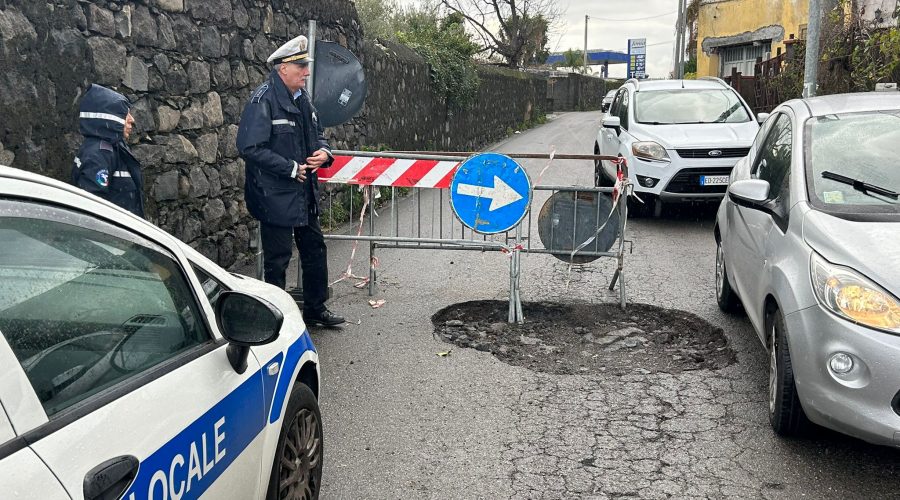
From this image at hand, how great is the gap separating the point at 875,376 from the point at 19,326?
3308 mm

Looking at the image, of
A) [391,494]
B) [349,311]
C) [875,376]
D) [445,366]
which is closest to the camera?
[875,376]

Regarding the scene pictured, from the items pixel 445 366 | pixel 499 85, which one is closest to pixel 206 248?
pixel 445 366

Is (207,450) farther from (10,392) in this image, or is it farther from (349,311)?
(349,311)

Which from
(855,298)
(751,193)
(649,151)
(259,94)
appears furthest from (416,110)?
(855,298)

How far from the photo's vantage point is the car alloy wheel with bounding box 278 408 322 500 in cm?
327

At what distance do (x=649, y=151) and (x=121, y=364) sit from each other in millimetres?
9726

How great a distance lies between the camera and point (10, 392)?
1775 mm

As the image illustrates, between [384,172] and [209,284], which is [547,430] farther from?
[384,172]

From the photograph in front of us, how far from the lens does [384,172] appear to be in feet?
23.8

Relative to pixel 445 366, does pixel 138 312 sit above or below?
above

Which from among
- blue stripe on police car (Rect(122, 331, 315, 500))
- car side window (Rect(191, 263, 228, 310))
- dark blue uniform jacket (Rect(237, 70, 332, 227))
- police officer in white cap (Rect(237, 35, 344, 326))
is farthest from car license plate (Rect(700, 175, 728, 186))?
car side window (Rect(191, 263, 228, 310))

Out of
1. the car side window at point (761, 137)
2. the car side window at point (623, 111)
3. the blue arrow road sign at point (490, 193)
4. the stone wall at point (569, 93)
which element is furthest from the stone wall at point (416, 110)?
the stone wall at point (569, 93)

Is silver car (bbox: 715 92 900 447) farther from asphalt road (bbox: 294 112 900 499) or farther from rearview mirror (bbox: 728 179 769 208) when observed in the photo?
asphalt road (bbox: 294 112 900 499)

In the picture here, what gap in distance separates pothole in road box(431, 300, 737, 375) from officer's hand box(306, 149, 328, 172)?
155cm
